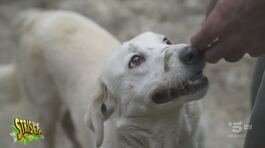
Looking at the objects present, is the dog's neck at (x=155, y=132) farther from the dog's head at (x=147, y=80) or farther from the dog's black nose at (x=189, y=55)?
the dog's black nose at (x=189, y=55)

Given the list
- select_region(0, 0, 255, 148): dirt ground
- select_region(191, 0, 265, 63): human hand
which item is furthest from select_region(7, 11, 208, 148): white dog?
select_region(0, 0, 255, 148): dirt ground

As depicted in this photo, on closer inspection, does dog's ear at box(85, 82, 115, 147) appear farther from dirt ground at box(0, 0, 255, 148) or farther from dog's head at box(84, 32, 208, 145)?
dirt ground at box(0, 0, 255, 148)

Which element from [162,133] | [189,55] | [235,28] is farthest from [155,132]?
[235,28]

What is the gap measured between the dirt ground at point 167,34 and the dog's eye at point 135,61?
5.43 feet

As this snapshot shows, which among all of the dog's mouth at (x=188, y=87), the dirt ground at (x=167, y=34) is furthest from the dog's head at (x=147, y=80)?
the dirt ground at (x=167, y=34)

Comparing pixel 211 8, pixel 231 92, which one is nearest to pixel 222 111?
pixel 231 92

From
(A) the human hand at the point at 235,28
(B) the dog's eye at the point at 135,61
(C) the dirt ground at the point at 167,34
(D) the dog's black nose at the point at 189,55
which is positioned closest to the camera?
(A) the human hand at the point at 235,28

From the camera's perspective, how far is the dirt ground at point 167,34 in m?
4.78

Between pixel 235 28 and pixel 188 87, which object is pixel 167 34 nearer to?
pixel 188 87

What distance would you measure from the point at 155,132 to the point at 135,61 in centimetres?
36

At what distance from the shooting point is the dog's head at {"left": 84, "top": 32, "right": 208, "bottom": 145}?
93.9 inches

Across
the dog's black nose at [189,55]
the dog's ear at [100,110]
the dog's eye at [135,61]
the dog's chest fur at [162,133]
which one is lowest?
the dog's chest fur at [162,133]

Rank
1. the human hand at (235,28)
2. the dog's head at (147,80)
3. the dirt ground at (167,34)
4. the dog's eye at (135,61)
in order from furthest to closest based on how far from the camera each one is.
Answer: the dirt ground at (167,34) < the dog's eye at (135,61) < the dog's head at (147,80) < the human hand at (235,28)

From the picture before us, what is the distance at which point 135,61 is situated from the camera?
2717 millimetres
